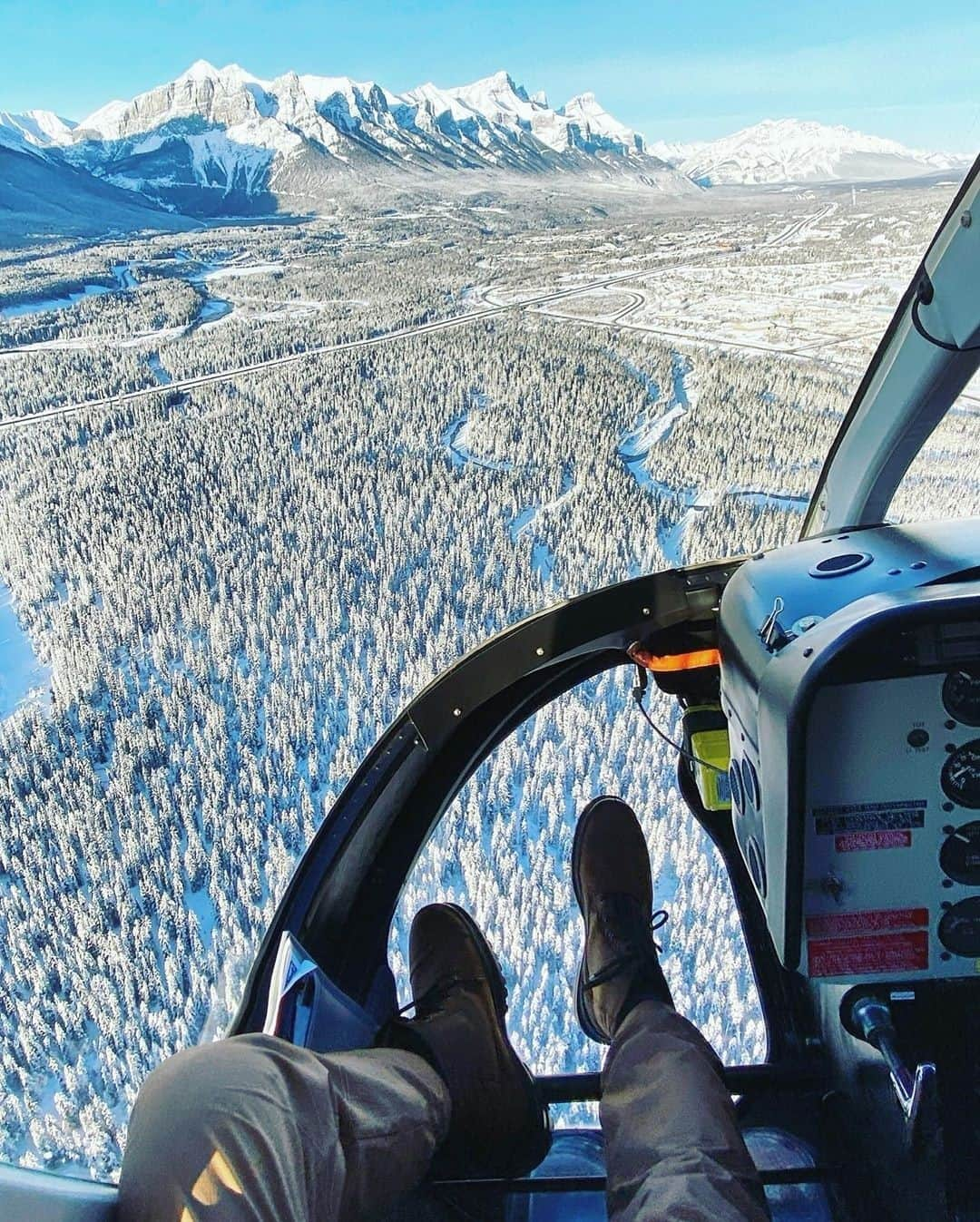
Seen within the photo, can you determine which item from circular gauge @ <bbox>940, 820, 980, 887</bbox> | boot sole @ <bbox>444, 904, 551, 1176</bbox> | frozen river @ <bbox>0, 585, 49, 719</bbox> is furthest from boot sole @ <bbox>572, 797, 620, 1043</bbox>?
frozen river @ <bbox>0, 585, 49, 719</bbox>

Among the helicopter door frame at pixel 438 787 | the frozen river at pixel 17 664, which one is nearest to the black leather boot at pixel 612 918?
the helicopter door frame at pixel 438 787

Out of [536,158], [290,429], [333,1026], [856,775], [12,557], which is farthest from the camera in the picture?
[290,429]

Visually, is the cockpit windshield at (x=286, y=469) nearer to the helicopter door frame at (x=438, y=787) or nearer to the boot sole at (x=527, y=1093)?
the helicopter door frame at (x=438, y=787)

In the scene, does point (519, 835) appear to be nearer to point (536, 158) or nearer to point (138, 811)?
point (138, 811)

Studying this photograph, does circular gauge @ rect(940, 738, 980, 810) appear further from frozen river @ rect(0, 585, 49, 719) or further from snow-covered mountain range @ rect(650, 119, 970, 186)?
frozen river @ rect(0, 585, 49, 719)

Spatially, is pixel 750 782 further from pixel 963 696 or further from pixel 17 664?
pixel 17 664

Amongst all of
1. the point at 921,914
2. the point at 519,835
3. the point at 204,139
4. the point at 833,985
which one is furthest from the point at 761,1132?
the point at 204,139
